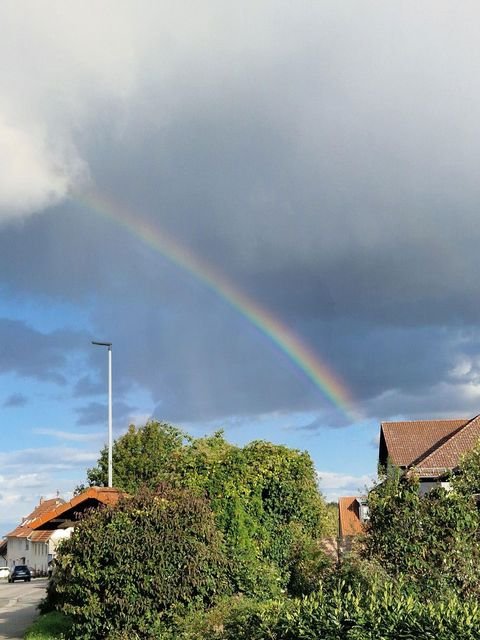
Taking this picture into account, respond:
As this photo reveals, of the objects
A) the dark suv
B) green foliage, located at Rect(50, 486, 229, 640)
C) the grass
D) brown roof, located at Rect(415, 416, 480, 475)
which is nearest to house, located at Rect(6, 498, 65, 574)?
the dark suv

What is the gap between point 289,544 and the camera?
18.0 metres

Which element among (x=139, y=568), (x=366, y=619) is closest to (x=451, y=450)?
(x=139, y=568)

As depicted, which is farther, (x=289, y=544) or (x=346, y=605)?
(x=289, y=544)

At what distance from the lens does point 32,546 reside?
108 metres

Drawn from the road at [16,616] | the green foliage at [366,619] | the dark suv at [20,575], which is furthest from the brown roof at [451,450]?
the dark suv at [20,575]

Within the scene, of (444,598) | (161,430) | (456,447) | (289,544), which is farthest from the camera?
(161,430)

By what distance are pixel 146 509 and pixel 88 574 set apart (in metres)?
1.47

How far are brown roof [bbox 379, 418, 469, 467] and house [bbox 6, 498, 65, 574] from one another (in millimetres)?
56554

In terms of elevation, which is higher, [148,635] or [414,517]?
[414,517]

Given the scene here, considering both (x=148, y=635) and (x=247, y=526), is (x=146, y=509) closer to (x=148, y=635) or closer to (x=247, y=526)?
(x=148, y=635)

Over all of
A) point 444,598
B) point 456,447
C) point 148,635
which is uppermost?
point 456,447

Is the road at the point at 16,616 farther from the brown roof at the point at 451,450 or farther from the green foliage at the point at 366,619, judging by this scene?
the brown roof at the point at 451,450

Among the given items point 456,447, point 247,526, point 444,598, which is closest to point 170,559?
point 247,526

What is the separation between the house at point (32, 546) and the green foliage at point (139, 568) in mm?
83705
